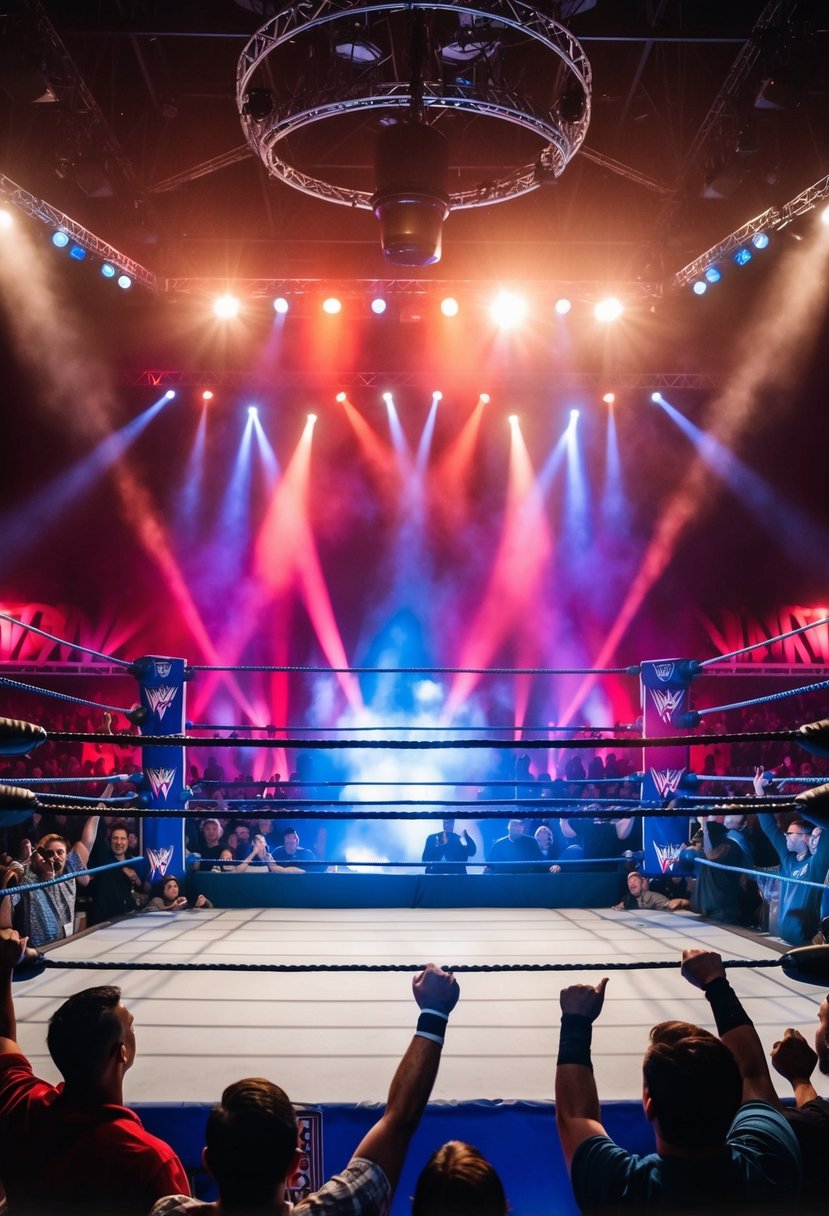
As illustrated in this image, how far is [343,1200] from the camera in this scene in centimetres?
116

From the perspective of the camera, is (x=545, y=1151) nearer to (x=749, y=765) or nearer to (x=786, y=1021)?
(x=786, y=1021)

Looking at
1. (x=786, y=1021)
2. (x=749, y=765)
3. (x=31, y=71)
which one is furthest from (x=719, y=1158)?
(x=749, y=765)

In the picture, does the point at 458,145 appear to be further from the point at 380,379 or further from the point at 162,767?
the point at 162,767

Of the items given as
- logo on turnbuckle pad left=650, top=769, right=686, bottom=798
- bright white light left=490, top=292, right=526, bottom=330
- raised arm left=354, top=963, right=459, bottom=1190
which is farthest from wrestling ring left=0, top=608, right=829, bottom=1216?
bright white light left=490, top=292, right=526, bottom=330

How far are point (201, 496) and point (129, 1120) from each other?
9.10 metres

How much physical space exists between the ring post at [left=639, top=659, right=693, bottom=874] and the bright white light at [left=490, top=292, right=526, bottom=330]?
498 centimetres

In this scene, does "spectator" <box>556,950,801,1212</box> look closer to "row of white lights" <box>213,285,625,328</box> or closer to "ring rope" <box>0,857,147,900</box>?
"ring rope" <box>0,857,147,900</box>

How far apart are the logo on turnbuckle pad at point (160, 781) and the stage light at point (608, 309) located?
5.87 meters

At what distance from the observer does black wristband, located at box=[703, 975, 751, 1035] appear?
62.7 inches

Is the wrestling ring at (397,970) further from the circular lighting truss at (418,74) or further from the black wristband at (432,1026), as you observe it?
the circular lighting truss at (418,74)

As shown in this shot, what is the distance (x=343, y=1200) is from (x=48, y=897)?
2492mm

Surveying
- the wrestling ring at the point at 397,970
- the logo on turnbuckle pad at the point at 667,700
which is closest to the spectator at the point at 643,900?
the wrestling ring at the point at 397,970

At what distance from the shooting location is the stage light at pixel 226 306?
8063 mm

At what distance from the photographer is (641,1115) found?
1723 mm
